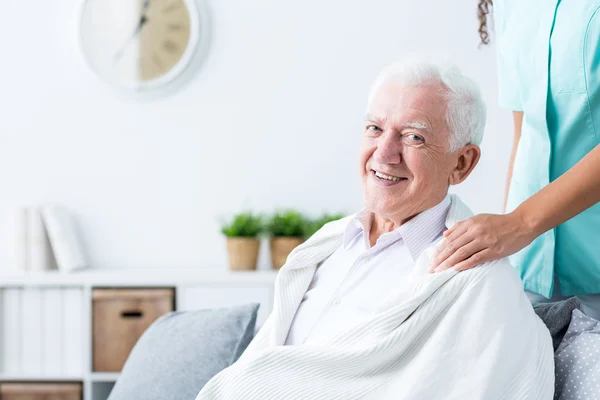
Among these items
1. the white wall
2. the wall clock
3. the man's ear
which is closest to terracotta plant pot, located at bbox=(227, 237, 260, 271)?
the white wall

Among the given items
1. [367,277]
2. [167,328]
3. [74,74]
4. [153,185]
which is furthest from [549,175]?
[74,74]

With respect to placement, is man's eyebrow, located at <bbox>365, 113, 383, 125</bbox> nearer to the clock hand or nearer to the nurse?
the nurse

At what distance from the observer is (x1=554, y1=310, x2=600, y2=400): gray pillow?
4.36 ft

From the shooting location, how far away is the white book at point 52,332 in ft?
10.0

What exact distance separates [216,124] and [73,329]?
3.50 ft

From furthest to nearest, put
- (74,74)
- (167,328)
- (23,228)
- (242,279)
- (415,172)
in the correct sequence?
1. (74,74)
2. (23,228)
3. (242,279)
4. (167,328)
5. (415,172)

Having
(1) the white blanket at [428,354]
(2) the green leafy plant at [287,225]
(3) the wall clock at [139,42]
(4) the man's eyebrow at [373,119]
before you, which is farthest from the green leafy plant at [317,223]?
(1) the white blanket at [428,354]

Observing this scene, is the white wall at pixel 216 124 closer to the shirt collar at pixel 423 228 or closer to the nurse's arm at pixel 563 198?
the shirt collar at pixel 423 228

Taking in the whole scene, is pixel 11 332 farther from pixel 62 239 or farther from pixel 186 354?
pixel 186 354

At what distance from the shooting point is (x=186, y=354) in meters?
1.88

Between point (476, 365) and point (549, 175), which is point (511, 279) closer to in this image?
point (476, 365)

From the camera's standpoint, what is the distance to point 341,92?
10.8 ft

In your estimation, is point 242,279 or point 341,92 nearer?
point 242,279

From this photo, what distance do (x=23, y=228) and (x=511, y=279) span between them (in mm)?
2424
